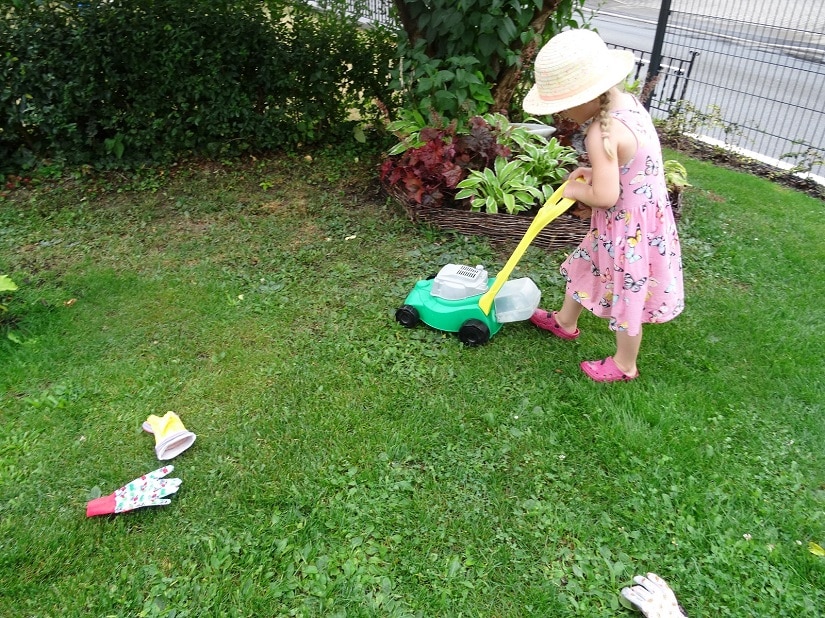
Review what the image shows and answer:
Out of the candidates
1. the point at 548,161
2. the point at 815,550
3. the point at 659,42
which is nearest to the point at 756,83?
the point at 659,42

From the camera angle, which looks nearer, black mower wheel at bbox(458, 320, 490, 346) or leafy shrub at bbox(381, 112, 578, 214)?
black mower wheel at bbox(458, 320, 490, 346)

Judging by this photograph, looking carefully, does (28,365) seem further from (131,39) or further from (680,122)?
(680,122)

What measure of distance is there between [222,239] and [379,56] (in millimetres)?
2346

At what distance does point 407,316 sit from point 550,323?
794 millimetres

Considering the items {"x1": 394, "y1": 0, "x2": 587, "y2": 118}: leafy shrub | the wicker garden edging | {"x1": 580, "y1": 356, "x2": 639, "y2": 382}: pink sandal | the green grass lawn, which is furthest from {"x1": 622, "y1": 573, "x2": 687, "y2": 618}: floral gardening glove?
{"x1": 394, "y1": 0, "x2": 587, "y2": 118}: leafy shrub

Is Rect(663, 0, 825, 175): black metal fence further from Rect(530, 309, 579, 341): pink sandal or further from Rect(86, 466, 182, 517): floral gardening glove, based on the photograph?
Rect(86, 466, 182, 517): floral gardening glove

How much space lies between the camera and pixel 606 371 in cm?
289

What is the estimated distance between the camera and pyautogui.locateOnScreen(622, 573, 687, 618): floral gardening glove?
1871mm

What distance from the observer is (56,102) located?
4512 millimetres

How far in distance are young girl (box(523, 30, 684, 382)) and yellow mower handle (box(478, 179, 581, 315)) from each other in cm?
8

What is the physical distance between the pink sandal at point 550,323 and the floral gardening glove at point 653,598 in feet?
4.62

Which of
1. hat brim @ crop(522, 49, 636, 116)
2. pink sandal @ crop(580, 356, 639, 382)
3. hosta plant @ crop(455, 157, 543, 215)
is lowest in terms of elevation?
pink sandal @ crop(580, 356, 639, 382)

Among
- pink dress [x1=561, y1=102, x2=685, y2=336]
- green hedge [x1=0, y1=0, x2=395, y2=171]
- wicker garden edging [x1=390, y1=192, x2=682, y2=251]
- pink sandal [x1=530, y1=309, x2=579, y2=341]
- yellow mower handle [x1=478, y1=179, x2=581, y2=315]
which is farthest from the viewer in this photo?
green hedge [x1=0, y1=0, x2=395, y2=171]

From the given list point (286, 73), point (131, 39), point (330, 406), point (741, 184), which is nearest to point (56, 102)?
point (131, 39)
